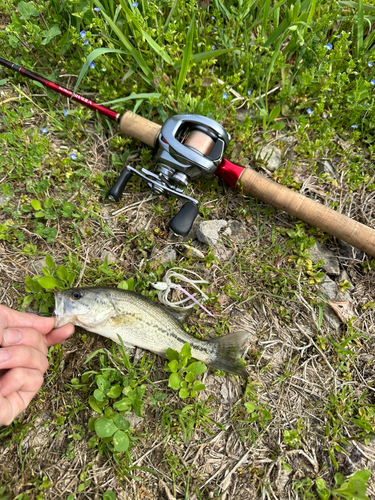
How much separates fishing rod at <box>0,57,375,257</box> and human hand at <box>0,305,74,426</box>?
1.42 m

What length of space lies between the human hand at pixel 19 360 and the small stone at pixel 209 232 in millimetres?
1643

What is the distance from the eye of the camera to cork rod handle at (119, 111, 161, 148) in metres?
3.30

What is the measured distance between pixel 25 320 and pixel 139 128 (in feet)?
6.95

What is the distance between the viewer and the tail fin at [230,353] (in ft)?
9.39

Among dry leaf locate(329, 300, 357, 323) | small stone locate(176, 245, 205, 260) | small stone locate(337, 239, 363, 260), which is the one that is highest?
small stone locate(337, 239, 363, 260)

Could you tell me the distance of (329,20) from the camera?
3656mm

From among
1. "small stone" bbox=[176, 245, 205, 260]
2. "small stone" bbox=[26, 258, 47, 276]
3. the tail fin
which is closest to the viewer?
the tail fin

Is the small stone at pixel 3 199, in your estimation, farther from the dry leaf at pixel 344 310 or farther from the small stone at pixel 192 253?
the dry leaf at pixel 344 310

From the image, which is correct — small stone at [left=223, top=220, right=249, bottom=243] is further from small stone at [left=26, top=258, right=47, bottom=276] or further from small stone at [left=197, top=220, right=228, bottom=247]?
small stone at [left=26, top=258, right=47, bottom=276]

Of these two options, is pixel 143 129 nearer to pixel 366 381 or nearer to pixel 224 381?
pixel 224 381

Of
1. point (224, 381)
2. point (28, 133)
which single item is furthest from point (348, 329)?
point (28, 133)

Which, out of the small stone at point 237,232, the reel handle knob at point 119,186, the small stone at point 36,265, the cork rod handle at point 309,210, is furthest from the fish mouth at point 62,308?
the cork rod handle at point 309,210

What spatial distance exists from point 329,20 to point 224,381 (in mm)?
4040

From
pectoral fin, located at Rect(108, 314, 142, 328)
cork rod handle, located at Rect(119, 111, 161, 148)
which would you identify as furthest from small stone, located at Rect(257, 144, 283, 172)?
pectoral fin, located at Rect(108, 314, 142, 328)
